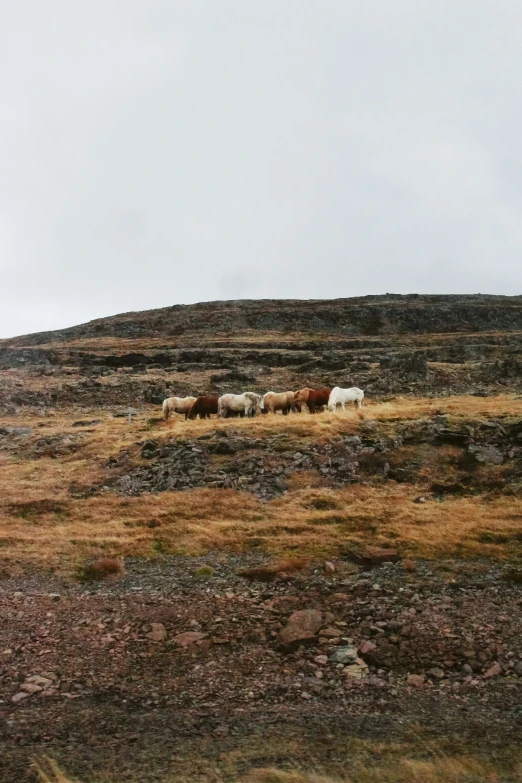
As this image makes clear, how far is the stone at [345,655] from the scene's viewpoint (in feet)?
35.6

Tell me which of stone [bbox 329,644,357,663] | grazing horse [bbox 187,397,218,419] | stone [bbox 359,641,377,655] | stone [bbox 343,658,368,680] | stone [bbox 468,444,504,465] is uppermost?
grazing horse [bbox 187,397,218,419]

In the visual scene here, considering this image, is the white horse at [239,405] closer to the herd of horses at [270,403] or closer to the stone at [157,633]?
the herd of horses at [270,403]

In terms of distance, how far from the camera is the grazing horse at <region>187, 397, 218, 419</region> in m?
32.8

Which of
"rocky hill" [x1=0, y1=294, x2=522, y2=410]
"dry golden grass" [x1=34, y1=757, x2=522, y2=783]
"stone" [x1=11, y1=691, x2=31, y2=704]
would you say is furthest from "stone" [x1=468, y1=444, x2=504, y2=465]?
"rocky hill" [x1=0, y1=294, x2=522, y2=410]

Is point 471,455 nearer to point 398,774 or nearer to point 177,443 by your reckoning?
point 177,443

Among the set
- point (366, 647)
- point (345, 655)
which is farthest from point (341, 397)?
point (345, 655)

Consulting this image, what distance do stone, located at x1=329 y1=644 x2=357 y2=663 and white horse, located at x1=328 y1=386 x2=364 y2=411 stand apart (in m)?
21.1

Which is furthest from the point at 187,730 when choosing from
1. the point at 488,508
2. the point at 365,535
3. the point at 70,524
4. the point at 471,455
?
the point at 471,455

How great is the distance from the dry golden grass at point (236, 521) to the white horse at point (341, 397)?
612 cm

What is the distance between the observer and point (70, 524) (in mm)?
19516

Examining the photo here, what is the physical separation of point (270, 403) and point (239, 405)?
6.43 feet

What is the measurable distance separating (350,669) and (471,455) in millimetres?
14406

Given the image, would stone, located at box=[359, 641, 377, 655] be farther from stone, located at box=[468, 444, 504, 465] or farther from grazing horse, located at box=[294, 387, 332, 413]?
grazing horse, located at box=[294, 387, 332, 413]

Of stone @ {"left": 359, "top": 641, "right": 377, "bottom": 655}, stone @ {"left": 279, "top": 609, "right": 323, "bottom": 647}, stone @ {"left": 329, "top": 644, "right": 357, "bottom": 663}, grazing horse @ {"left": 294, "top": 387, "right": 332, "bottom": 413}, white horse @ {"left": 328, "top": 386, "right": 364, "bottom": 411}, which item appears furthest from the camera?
grazing horse @ {"left": 294, "top": 387, "right": 332, "bottom": 413}
